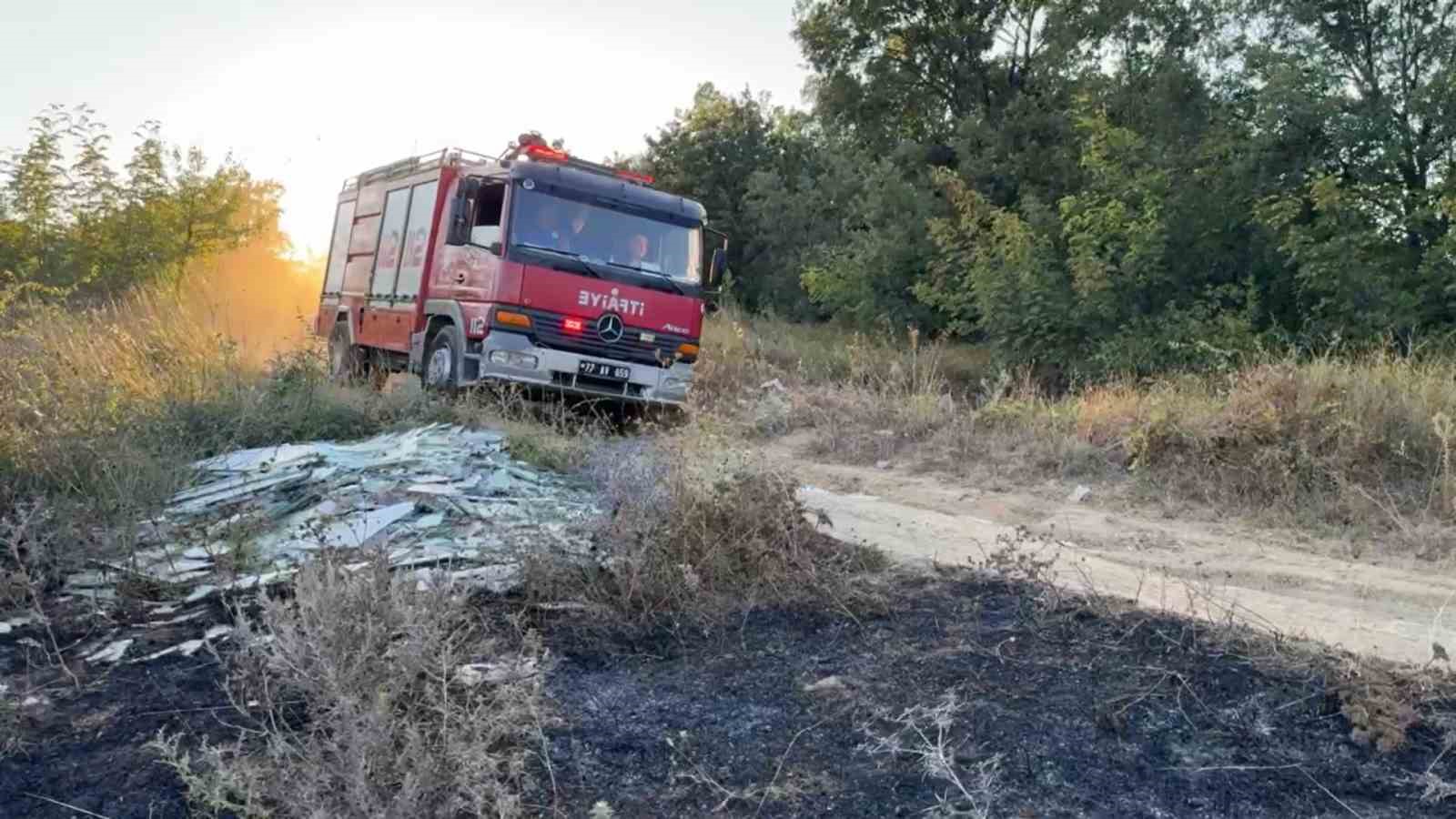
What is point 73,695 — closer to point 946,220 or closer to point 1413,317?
point 1413,317

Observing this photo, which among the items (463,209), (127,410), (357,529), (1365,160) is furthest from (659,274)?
(1365,160)

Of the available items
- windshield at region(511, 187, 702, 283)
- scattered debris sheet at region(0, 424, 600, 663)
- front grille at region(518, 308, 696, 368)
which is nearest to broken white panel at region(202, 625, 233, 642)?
scattered debris sheet at region(0, 424, 600, 663)

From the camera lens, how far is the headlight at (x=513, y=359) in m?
10.5

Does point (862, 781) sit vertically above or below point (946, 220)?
below

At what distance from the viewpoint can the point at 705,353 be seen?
52.6ft

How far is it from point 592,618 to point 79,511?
117 inches

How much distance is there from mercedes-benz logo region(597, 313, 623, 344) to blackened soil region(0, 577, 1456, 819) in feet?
23.4

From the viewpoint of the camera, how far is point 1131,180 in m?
15.2

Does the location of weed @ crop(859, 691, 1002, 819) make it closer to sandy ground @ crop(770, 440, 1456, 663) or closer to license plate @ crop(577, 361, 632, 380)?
sandy ground @ crop(770, 440, 1456, 663)

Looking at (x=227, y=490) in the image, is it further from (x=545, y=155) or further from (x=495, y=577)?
(x=545, y=155)

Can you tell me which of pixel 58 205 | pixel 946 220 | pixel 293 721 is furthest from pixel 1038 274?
pixel 58 205

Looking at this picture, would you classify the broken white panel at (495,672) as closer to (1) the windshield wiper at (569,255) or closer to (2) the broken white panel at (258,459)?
(2) the broken white panel at (258,459)

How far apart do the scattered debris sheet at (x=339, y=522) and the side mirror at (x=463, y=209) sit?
11.8 feet

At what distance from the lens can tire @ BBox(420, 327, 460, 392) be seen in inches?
428
